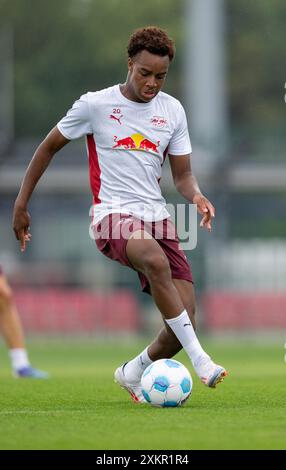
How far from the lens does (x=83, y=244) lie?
33.3 meters

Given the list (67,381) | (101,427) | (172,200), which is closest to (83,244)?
(172,200)

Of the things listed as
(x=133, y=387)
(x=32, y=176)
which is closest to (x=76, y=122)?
(x=32, y=176)

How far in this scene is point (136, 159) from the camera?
30.7ft

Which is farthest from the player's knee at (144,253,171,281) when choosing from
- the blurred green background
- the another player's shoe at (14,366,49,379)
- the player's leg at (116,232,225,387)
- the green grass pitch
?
the blurred green background

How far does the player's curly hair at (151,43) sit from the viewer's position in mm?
9164

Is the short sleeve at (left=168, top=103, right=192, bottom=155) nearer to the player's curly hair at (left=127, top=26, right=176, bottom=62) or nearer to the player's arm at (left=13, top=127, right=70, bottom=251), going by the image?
the player's curly hair at (left=127, top=26, right=176, bottom=62)

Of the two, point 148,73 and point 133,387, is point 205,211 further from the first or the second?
point 133,387

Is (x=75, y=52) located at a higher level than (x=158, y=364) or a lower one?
higher

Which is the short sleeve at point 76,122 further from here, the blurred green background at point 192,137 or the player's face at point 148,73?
the blurred green background at point 192,137

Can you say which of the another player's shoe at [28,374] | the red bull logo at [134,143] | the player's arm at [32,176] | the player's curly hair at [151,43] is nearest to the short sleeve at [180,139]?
the red bull logo at [134,143]
